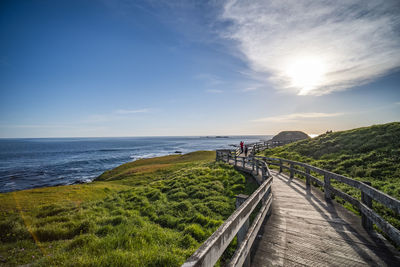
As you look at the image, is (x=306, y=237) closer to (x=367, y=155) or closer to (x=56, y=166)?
(x=367, y=155)

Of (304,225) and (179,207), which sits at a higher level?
(304,225)

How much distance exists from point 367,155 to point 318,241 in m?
13.7

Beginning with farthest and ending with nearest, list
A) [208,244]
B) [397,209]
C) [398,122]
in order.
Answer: [398,122] → [397,209] → [208,244]

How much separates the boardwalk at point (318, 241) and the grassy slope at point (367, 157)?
7.02ft

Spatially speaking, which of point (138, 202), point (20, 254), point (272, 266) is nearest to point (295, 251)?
point (272, 266)

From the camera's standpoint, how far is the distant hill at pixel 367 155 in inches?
390

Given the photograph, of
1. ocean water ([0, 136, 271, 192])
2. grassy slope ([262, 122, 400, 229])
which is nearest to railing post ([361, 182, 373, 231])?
grassy slope ([262, 122, 400, 229])

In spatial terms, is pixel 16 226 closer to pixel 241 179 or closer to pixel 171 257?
pixel 171 257

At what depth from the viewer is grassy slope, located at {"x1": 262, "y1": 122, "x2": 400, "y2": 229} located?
858cm

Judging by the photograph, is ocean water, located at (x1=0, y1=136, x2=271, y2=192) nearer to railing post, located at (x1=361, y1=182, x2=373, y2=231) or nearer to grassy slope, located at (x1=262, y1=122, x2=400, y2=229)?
grassy slope, located at (x1=262, y1=122, x2=400, y2=229)

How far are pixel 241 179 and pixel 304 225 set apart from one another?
7.37m

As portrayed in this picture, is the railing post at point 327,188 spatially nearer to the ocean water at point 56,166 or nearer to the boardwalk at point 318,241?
the boardwalk at point 318,241

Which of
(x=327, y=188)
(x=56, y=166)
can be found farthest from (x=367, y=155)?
(x=56, y=166)

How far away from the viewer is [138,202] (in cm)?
959
